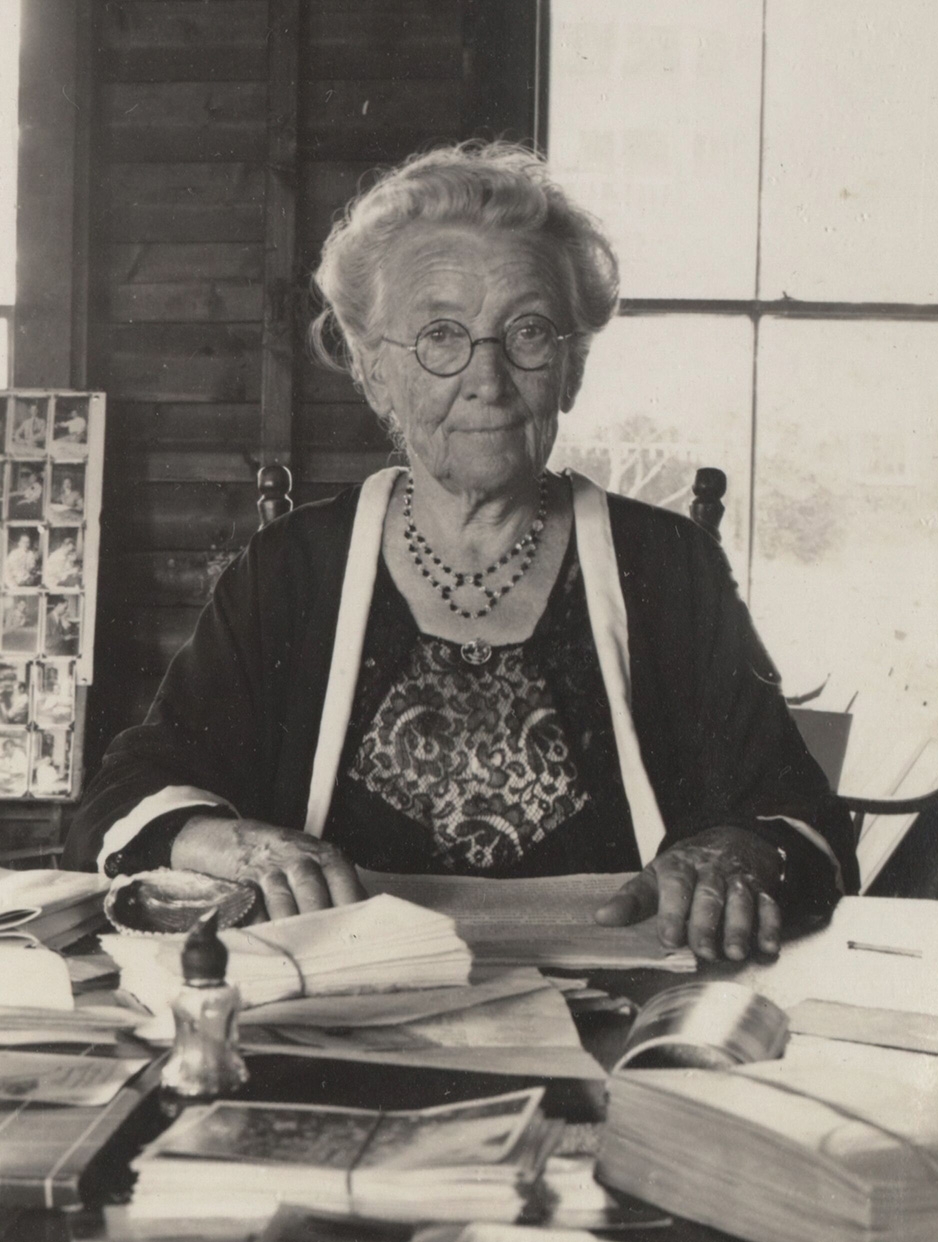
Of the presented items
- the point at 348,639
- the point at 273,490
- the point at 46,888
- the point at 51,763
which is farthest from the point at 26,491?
the point at 46,888

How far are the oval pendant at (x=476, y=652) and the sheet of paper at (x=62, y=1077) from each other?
0.84 m

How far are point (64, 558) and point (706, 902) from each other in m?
2.03

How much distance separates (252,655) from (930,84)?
155 cm

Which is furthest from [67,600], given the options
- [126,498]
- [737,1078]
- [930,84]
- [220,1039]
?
[737,1078]

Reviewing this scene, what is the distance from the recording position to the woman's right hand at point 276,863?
3.35 feet

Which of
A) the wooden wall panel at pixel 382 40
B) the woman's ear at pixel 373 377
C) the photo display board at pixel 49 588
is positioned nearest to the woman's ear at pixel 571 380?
the woman's ear at pixel 373 377

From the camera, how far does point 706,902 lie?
1.04 metres

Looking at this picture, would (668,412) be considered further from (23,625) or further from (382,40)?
(23,625)

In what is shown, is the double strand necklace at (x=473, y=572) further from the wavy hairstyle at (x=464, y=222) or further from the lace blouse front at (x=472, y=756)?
the wavy hairstyle at (x=464, y=222)

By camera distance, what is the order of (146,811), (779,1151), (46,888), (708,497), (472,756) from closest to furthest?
(779,1151) → (46,888) → (146,811) → (472,756) → (708,497)

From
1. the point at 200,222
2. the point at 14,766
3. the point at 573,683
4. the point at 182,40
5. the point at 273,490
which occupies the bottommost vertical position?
the point at 14,766

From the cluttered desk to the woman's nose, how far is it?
69cm

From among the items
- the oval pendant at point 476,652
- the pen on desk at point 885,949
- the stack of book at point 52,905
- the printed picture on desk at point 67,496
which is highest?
the printed picture on desk at point 67,496

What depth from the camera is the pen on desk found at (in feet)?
3.41
